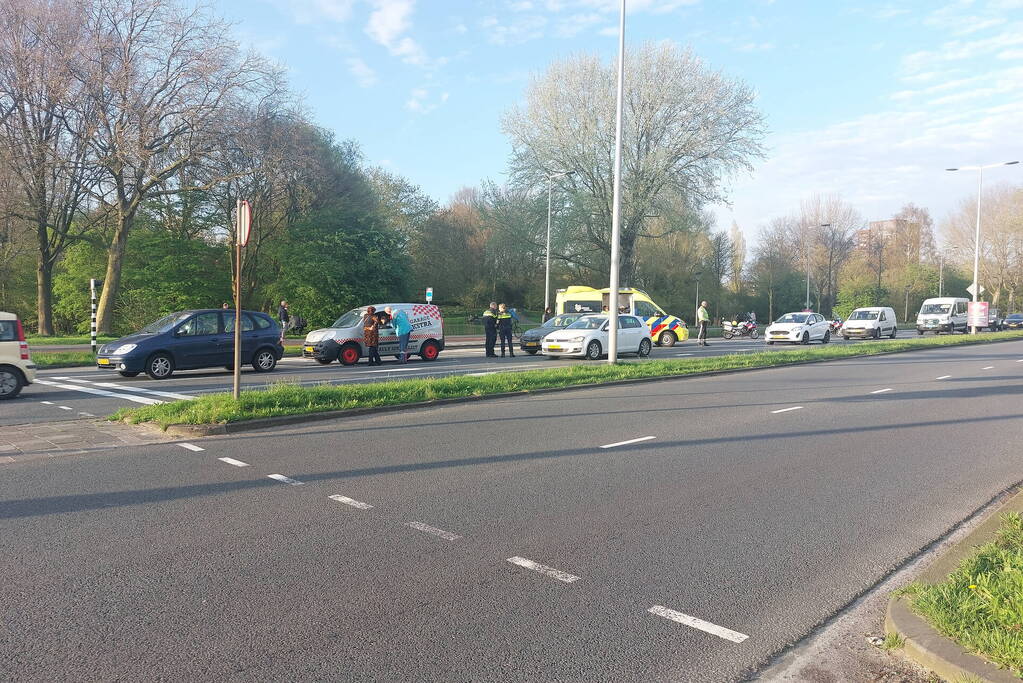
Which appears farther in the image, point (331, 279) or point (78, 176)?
point (331, 279)

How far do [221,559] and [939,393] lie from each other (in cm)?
1406

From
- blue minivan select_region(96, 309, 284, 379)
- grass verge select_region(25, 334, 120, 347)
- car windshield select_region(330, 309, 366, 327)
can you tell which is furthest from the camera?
grass verge select_region(25, 334, 120, 347)

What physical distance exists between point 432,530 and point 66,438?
594 cm

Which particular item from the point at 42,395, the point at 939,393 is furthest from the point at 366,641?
the point at 939,393

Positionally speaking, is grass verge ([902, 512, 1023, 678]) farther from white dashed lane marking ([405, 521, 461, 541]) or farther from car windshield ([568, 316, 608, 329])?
car windshield ([568, 316, 608, 329])

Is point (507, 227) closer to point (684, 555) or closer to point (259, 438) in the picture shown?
point (259, 438)

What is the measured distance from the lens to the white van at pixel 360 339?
67.8 feet

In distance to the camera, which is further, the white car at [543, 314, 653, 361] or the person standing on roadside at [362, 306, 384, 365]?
the white car at [543, 314, 653, 361]

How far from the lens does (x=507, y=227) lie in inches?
1774

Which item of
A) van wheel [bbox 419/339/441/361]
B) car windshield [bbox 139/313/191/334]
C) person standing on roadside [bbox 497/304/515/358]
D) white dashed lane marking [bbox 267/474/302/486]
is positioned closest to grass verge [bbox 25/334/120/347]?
car windshield [bbox 139/313/191/334]

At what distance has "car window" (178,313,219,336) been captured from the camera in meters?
16.9

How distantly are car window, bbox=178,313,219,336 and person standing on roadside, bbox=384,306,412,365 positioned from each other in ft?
17.0

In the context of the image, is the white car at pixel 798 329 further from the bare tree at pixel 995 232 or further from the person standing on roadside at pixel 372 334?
the bare tree at pixel 995 232

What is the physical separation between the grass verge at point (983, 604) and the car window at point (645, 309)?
30760mm
